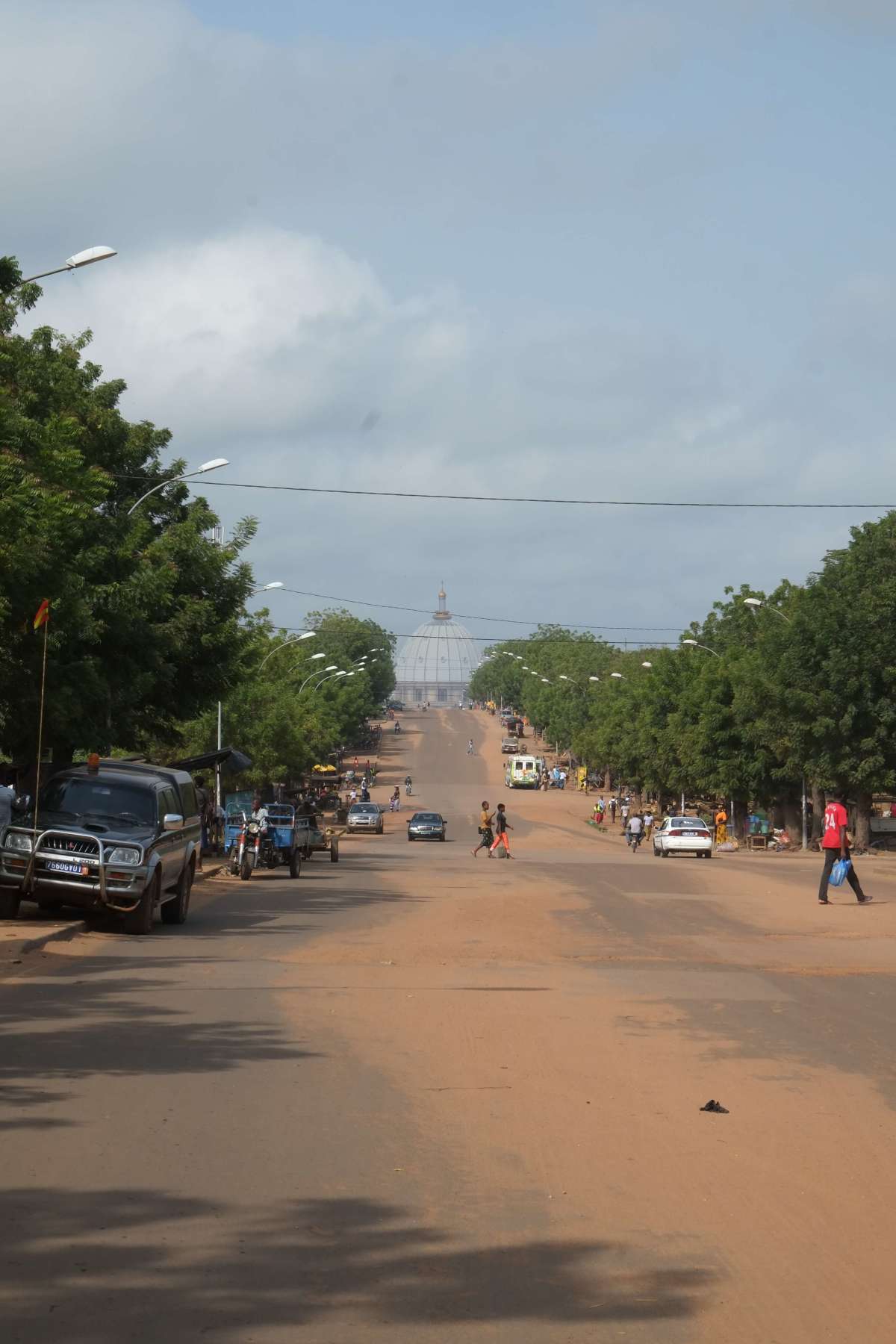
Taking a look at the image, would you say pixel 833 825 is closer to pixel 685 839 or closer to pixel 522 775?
pixel 685 839

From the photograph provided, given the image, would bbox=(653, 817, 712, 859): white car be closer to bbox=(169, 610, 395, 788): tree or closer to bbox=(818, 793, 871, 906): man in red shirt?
bbox=(169, 610, 395, 788): tree

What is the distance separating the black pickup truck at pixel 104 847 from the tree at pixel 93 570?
253cm

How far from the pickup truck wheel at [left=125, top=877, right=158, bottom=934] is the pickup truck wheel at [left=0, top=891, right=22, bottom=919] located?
4.40 ft

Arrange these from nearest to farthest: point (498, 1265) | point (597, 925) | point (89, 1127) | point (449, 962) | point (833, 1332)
Result: 1. point (833, 1332)
2. point (498, 1265)
3. point (89, 1127)
4. point (449, 962)
5. point (597, 925)

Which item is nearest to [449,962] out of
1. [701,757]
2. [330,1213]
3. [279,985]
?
[279,985]

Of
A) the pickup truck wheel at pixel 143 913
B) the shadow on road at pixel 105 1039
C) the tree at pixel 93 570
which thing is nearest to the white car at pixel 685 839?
the tree at pixel 93 570

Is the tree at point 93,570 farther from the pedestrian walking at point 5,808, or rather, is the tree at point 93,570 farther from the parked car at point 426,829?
the parked car at point 426,829

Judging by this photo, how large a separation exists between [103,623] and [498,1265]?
22086mm

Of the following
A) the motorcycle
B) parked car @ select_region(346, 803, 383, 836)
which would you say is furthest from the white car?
parked car @ select_region(346, 803, 383, 836)

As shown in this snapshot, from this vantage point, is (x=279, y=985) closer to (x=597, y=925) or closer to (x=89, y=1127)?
(x=89, y=1127)

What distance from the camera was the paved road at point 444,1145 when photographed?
5508 millimetres

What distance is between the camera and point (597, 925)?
21.6 metres

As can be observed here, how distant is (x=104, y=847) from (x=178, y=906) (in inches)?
101

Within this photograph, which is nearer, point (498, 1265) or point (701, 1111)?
point (498, 1265)
